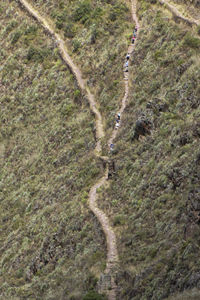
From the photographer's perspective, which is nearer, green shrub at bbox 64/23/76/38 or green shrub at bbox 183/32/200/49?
green shrub at bbox 183/32/200/49

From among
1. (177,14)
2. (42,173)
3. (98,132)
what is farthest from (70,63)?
(42,173)

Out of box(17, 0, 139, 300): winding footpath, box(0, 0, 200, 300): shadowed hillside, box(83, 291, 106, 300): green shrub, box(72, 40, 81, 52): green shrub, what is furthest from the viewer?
box(72, 40, 81, 52): green shrub

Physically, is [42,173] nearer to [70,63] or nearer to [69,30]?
[70,63]

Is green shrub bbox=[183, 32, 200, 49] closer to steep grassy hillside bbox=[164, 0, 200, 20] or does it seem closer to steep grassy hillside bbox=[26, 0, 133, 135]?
steep grassy hillside bbox=[164, 0, 200, 20]

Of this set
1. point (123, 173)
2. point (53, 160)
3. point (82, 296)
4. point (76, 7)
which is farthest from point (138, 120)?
point (76, 7)

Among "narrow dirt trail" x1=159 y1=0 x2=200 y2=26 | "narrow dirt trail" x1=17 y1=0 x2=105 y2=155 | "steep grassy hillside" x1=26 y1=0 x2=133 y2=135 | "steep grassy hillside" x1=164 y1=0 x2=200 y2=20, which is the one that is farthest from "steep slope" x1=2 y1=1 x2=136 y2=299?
"steep grassy hillside" x1=164 y1=0 x2=200 y2=20

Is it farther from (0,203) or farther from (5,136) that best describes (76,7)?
(0,203)

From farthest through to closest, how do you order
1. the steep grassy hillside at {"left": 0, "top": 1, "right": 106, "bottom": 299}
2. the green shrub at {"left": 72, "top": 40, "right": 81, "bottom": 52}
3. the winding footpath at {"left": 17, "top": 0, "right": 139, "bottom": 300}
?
the green shrub at {"left": 72, "top": 40, "right": 81, "bottom": 52} → the steep grassy hillside at {"left": 0, "top": 1, "right": 106, "bottom": 299} → the winding footpath at {"left": 17, "top": 0, "right": 139, "bottom": 300}
